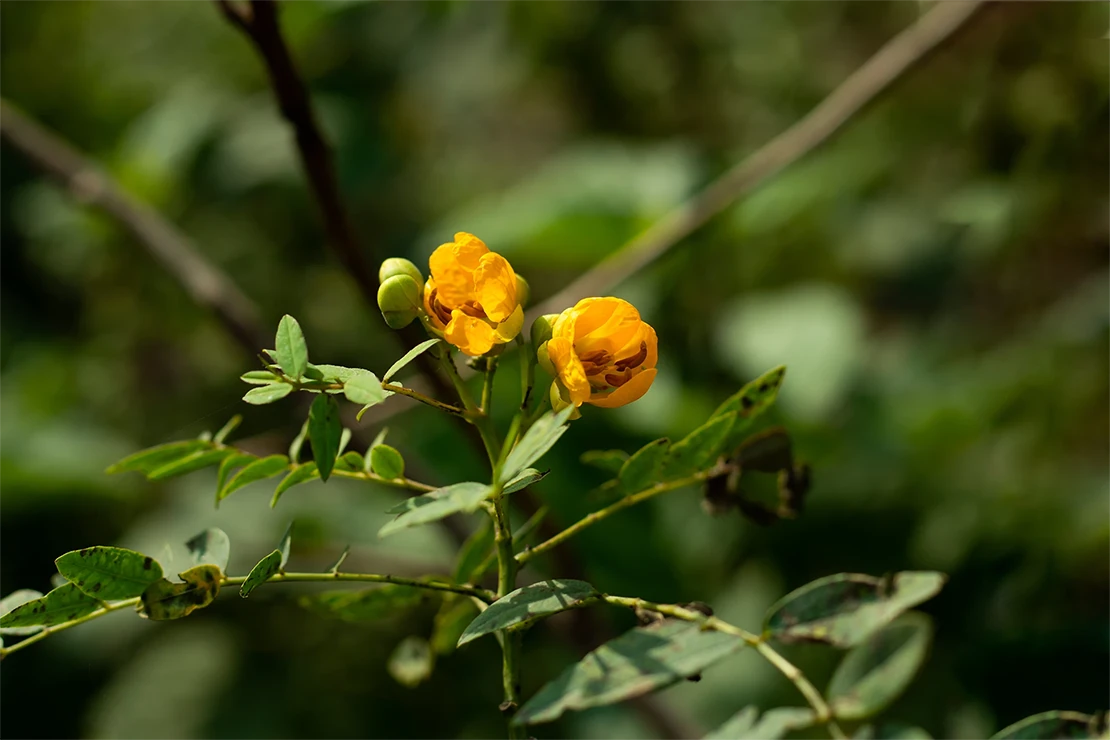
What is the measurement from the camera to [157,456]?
0.51 m

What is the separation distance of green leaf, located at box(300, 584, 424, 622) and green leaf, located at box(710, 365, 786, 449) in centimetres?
20

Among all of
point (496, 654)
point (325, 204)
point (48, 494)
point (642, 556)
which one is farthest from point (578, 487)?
point (48, 494)

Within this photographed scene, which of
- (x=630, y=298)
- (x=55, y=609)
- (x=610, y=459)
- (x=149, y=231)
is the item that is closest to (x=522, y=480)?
(x=610, y=459)

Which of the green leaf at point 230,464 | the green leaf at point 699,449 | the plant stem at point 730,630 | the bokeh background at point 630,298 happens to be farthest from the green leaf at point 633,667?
the bokeh background at point 630,298

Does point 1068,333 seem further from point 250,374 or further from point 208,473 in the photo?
point 208,473

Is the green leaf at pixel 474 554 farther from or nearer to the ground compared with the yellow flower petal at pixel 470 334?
nearer to the ground

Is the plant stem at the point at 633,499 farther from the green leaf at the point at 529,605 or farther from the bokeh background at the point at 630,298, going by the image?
the bokeh background at the point at 630,298

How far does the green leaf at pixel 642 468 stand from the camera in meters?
0.49

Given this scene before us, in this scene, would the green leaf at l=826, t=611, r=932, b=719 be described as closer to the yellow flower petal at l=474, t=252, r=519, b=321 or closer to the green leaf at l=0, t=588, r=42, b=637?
the yellow flower petal at l=474, t=252, r=519, b=321

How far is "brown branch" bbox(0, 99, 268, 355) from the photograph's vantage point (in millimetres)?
1032

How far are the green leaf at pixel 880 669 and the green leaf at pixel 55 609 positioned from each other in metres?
0.37

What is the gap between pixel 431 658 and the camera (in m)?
0.59

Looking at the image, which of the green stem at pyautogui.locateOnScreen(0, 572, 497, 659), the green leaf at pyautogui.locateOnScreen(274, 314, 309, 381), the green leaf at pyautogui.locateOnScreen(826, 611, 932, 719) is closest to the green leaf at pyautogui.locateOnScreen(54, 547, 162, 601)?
the green stem at pyautogui.locateOnScreen(0, 572, 497, 659)

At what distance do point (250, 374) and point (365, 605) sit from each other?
0.16m
